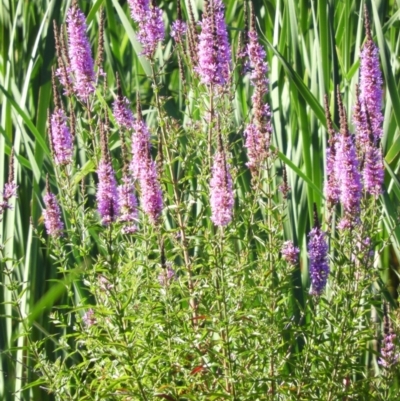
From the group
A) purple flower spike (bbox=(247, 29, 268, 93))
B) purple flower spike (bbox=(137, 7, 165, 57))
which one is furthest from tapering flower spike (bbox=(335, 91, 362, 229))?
purple flower spike (bbox=(137, 7, 165, 57))

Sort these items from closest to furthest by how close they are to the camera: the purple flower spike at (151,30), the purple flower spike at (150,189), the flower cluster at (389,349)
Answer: the purple flower spike at (150,189) < the purple flower spike at (151,30) < the flower cluster at (389,349)

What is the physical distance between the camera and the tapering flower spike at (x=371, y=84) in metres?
2.79

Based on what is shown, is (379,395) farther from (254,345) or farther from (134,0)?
(134,0)

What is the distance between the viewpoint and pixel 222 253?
2672mm

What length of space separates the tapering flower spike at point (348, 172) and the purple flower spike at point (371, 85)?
18 centimetres

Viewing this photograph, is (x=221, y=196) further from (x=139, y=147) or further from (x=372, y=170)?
(x=372, y=170)

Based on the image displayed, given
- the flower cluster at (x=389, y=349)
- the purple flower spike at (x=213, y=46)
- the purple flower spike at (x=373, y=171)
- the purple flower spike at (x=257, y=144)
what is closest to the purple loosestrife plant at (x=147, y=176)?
the purple flower spike at (x=213, y=46)

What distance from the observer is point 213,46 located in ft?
9.05

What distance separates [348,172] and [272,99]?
1486mm

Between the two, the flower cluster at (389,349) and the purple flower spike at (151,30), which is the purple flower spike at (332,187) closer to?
the flower cluster at (389,349)

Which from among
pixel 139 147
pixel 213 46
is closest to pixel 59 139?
pixel 139 147

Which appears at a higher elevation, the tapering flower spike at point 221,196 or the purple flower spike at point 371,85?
the purple flower spike at point 371,85

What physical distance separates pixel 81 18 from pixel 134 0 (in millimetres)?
230

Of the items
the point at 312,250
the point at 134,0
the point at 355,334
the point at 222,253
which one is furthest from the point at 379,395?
the point at 134,0
